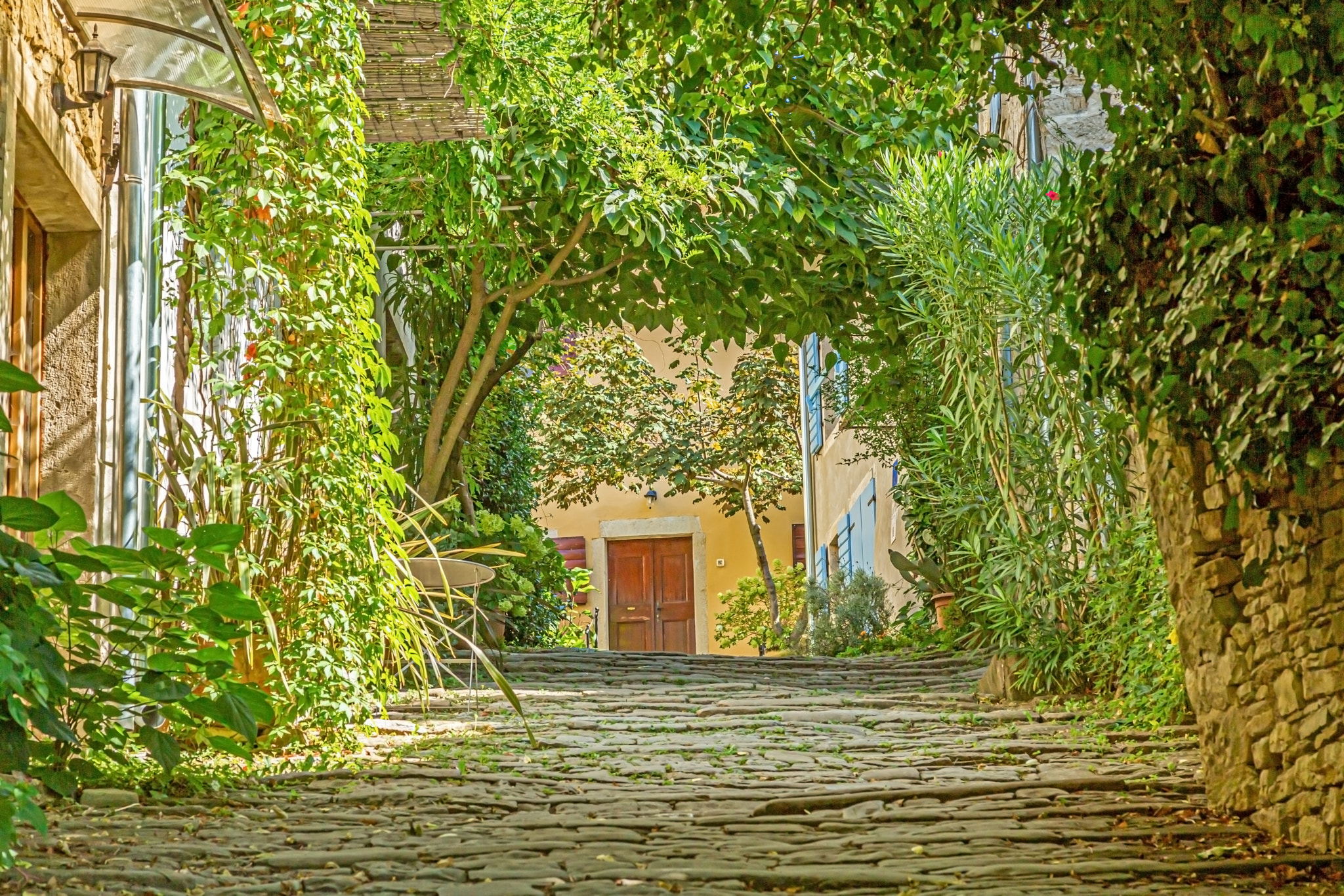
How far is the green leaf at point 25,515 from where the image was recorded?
2881 millimetres

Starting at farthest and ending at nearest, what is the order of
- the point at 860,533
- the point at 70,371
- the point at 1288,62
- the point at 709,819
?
the point at 860,533
the point at 70,371
the point at 709,819
the point at 1288,62

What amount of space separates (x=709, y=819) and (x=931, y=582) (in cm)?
661

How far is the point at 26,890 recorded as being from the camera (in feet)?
9.69

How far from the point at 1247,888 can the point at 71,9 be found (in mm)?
4470

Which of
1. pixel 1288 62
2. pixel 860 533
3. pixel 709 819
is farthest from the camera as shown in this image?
pixel 860 533

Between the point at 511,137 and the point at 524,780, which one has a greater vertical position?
the point at 511,137

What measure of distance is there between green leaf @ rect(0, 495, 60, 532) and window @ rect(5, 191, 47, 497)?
1.96m

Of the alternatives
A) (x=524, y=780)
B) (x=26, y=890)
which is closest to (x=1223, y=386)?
(x=524, y=780)

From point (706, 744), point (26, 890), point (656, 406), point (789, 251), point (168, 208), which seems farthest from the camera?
point (656, 406)

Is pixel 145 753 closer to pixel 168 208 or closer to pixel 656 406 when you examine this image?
pixel 168 208

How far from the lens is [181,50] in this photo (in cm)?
516

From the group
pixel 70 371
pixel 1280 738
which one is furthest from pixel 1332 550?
pixel 70 371

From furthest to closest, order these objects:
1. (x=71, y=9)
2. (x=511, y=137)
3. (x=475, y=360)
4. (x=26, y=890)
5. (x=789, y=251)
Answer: (x=475, y=360), (x=789, y=251), (x=511, y=137), (x=71, y=9), (x=26, y=890)

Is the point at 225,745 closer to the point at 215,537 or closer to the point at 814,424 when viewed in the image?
the point at 215,537
